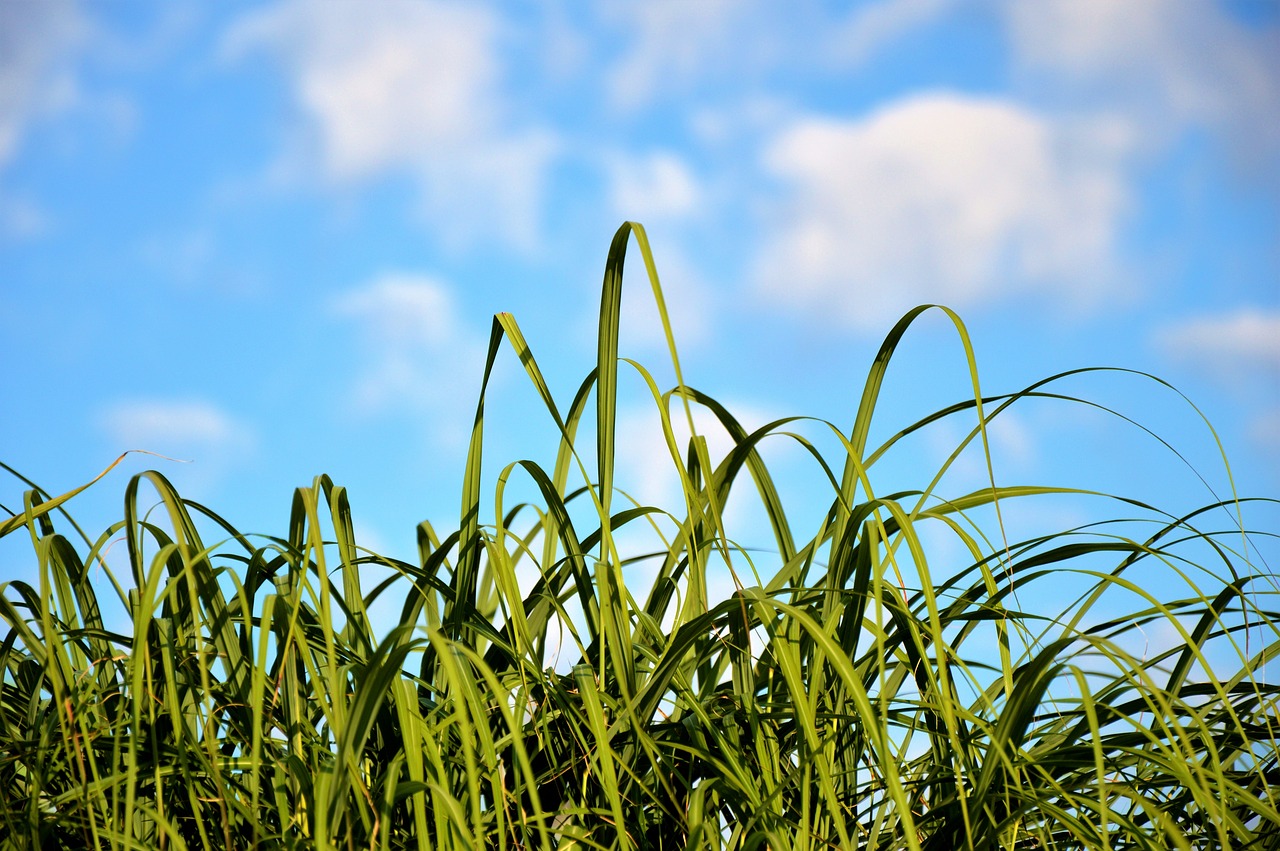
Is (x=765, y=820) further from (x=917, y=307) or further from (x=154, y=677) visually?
(x=154, y=677)

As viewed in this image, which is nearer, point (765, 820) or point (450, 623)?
point (765, 820)


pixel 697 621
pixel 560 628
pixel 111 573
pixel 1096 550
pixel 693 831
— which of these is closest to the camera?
pixel 693 831

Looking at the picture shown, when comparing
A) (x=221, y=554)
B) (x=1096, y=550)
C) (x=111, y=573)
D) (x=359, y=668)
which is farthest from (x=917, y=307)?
(x=111, y=573)

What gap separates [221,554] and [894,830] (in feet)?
3.46

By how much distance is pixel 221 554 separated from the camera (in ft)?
4.97

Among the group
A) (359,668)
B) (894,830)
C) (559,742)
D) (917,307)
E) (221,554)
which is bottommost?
(894,830)

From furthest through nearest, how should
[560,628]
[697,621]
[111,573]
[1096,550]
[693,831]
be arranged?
[111,573] → [560,628] → [1096,550] → [697,621] → [693,831]

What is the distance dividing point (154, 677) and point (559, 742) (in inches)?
23.9

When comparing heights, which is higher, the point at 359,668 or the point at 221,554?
the point at 221,554

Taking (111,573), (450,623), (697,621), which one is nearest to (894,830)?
(697,621)

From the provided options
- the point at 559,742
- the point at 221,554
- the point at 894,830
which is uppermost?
the point at 221,554

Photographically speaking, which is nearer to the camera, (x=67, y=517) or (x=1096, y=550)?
(x=1096, y=550)

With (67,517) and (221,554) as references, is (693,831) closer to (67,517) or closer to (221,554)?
(221,554)

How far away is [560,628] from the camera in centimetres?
157
